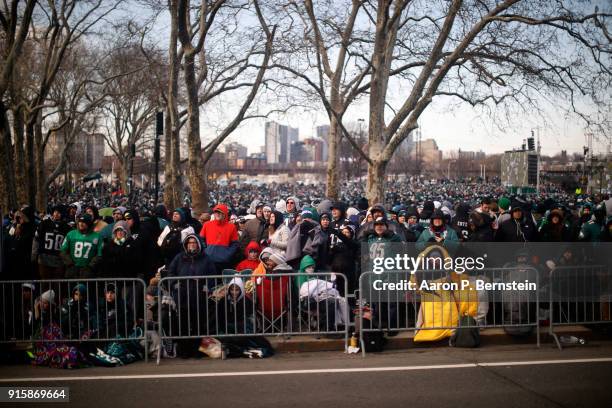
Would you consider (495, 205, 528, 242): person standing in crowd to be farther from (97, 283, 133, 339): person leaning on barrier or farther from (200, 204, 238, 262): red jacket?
(97, 283, 133, 339): person leaning on barrier

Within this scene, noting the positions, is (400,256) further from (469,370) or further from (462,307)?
(469,370)

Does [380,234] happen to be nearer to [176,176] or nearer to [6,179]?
[176,176]

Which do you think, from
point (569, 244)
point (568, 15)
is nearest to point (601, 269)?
point (569, 244)

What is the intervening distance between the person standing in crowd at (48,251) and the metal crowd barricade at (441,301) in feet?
15.9

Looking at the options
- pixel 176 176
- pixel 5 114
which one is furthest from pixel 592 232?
pixel 5 114

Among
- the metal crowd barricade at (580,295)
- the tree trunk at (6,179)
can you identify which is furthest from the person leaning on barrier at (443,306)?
the tree trunk at (6,179)

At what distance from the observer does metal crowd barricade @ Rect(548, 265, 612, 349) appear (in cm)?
867

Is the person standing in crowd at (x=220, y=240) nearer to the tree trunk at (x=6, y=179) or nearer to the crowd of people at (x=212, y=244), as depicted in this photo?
the crowd of people at (x=212, y=244)

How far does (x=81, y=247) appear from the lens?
970cm

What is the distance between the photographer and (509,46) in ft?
59.9

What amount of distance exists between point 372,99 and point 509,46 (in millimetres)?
4225

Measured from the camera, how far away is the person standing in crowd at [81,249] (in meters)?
9.66

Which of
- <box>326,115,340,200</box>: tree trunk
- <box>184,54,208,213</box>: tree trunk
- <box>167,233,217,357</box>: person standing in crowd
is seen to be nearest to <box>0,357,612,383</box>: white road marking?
<box>167,233,217,357</box>: person standing in crowd

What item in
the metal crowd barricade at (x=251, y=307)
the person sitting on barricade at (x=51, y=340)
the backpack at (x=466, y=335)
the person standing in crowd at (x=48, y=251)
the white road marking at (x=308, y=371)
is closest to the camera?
the white road marking at (x=308, y=371)
